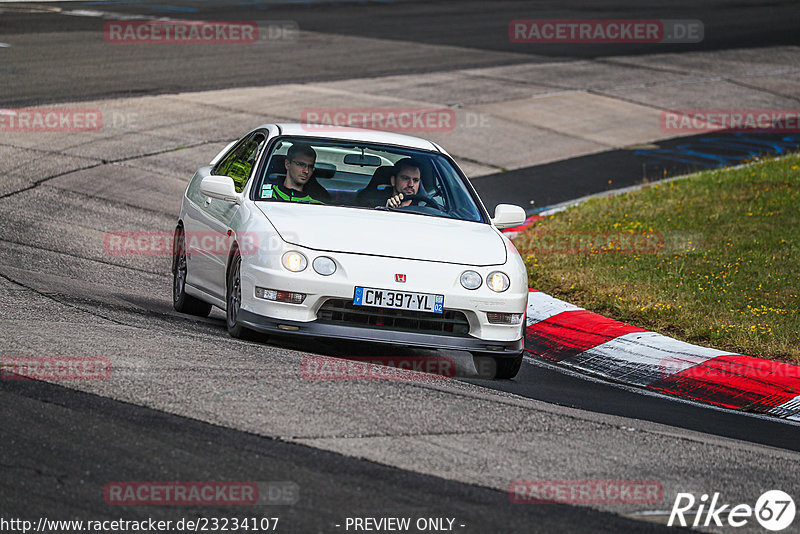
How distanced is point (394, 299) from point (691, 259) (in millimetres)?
5004

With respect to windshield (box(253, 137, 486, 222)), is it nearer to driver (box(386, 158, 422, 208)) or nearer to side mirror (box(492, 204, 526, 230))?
driver (box(386, 158, 422, 208))

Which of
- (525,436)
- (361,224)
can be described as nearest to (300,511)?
(525,436)

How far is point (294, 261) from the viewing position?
7355 millimetres

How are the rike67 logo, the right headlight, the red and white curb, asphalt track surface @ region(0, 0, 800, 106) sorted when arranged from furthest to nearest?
asphalt track surface @ region(0, 0, 800, 106) < the red and white curb < the right headlight < the rike67 logo

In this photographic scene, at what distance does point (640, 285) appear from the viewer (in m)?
10.5

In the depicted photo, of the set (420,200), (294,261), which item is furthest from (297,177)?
(294,261)

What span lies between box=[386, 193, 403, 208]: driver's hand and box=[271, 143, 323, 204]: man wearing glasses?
506 mm

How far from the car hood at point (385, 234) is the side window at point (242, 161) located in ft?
2.14

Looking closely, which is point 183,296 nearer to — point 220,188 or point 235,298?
point 220,188

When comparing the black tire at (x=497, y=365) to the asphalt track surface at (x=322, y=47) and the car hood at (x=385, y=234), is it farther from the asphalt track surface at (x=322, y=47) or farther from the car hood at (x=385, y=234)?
the asphalt track surface at (x=322, y=47)

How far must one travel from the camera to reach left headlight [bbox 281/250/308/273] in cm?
733

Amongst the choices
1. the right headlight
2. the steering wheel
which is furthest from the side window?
the right headlight

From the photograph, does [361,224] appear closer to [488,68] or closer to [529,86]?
[529,86]

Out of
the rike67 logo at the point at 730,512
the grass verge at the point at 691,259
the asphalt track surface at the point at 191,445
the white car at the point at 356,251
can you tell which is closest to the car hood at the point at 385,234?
the white car at the point at 356,251
